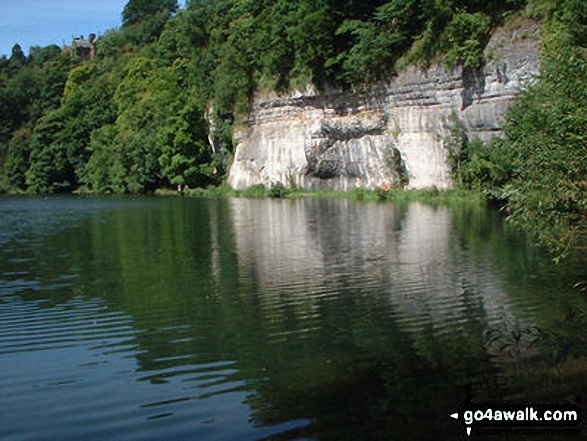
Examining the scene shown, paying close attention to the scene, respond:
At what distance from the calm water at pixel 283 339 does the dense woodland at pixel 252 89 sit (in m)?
2.11

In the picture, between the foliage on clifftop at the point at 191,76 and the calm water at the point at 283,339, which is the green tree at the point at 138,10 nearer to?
the foliage on clifftop at the point at 191,76

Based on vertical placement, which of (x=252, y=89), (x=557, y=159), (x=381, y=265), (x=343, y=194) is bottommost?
(x=381, y=265)

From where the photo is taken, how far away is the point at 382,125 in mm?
50844

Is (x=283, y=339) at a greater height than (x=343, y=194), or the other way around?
(x=343, y=194)

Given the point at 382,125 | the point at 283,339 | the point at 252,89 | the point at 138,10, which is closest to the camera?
the point at 283,339

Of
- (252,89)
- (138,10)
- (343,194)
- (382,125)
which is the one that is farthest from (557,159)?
(138,10)

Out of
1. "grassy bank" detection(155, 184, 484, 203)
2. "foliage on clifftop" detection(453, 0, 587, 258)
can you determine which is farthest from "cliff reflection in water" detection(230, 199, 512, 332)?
"grassy bank" detection(155, 184, 484, 203)

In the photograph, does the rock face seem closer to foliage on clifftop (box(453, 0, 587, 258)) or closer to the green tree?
foliage on clifftop (box(453, 0, 587, 258))

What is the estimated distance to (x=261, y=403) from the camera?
8172 millimetres

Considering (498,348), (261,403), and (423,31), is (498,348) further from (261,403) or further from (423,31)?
(423,31)

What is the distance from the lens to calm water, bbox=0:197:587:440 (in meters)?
7.79

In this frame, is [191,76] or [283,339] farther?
[191,76]

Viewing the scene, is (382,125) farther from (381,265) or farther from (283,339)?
(283,339)

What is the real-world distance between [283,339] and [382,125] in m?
41.3
